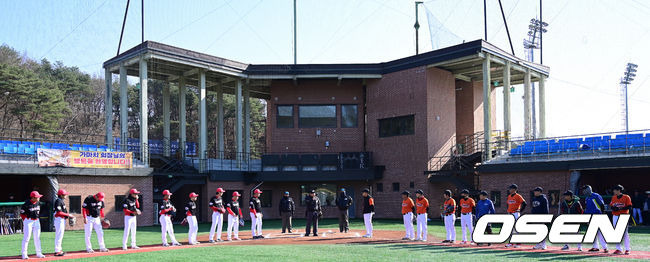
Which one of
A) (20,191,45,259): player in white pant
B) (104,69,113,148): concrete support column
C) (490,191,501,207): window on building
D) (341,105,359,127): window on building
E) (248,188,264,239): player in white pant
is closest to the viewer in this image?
(20,191,45,259): player in white pant

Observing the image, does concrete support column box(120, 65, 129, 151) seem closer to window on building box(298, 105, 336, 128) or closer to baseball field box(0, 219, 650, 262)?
baseball field box(0, 219, 650, 262)

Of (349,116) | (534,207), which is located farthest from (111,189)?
Answer: (534,207)

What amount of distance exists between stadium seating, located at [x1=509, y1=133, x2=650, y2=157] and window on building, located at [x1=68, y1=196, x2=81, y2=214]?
69.3 feet

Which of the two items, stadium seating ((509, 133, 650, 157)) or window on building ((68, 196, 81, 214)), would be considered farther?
window on building ((68, 196, 81, 214))

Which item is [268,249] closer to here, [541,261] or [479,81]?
[541,261]

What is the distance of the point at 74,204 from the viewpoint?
2678cm

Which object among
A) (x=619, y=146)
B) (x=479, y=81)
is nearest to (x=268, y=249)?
(x=619, y=146)

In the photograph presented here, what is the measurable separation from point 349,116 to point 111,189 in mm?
15189

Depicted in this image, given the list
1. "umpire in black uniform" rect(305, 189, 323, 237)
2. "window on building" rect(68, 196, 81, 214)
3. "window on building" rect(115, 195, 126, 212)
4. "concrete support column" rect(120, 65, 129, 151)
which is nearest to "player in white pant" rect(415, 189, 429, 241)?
"umpire in black uniform" rect(305, 189, 323, 237)

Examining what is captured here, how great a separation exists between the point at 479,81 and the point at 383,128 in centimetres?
736

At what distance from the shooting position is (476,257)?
44.6 ft

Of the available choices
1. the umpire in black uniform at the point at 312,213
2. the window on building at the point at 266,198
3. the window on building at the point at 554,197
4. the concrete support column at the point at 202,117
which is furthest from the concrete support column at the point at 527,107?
the concrete support column at the point at 202,117

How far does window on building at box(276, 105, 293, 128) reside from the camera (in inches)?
1449

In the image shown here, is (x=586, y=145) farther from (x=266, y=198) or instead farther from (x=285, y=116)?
(x=266, y=198)
